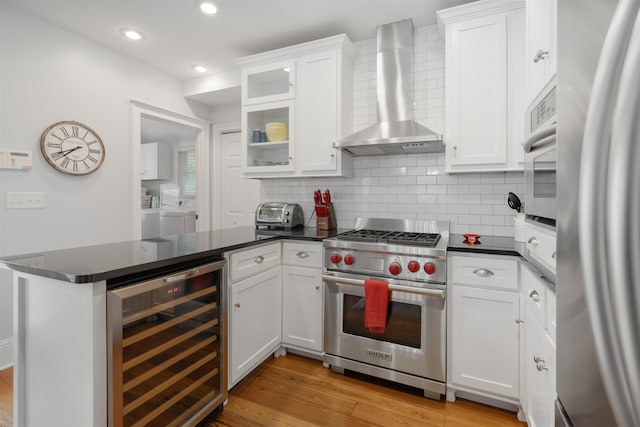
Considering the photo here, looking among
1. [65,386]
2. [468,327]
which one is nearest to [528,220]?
[468,327]

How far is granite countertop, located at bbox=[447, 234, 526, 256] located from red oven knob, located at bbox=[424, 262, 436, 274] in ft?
0.49

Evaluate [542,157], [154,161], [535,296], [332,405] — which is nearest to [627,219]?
[542,157]

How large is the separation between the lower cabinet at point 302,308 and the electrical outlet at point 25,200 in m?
2.05

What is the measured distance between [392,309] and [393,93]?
1.73 metres

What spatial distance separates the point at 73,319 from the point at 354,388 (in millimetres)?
1666

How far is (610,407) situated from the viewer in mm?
341

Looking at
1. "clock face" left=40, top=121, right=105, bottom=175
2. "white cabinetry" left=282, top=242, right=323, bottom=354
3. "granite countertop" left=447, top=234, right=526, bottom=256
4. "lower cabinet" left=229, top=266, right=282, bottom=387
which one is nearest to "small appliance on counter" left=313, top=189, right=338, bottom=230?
"white cabinetry" left=282, top=242, right=323, bottom=354

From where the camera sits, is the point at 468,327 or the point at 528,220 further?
the point at 468,327

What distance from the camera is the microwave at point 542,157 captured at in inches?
41.4

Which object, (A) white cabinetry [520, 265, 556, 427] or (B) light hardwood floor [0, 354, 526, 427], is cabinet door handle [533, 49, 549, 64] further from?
(B) light hardwood floor [0, 354, 526, 427]

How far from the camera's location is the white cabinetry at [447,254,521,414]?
5.87 feet

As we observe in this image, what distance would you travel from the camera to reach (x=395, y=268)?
6.53 feet

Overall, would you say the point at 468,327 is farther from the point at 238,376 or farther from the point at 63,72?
the point at 63,72

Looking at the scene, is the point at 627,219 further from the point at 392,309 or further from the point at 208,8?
the point at 208,8
